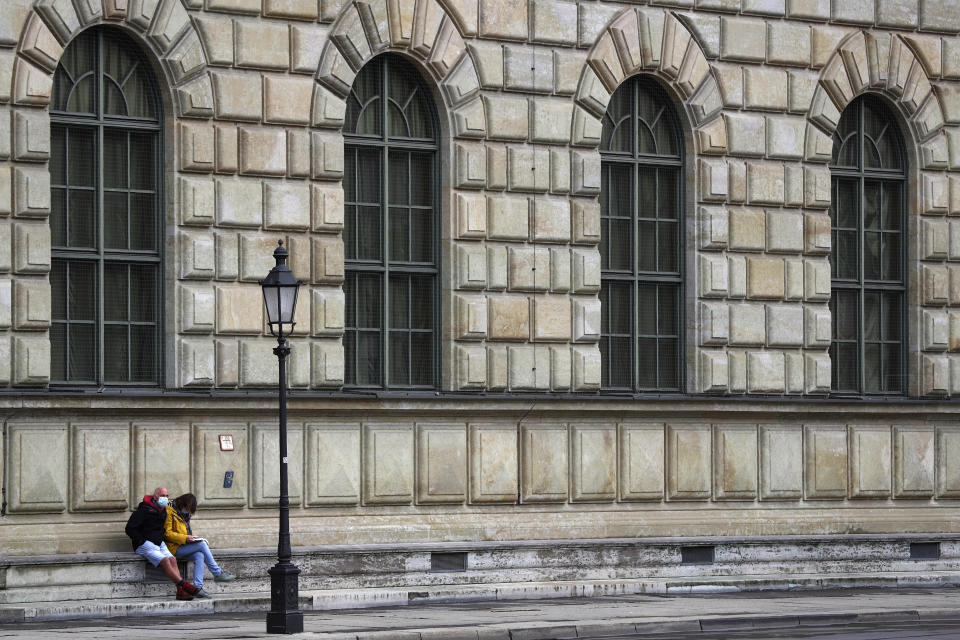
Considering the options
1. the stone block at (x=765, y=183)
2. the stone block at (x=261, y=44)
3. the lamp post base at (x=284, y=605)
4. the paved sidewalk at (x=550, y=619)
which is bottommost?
the paved sidewalk at (x=550, y=619)

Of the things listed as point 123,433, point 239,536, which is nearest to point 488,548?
point 239,536

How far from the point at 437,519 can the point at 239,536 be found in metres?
3.04

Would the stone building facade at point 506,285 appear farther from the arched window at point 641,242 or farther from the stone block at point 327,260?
the arched window at point 641,242

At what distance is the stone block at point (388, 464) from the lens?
28172 mm

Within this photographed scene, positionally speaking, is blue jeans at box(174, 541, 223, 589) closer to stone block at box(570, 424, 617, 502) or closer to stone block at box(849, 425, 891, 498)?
stone block at box(570, 424, 617, 502)

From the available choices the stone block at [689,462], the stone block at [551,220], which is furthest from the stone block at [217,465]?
the stone block at [689,462]

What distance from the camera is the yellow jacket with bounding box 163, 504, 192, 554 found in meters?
26.0

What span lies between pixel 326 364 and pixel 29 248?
4.46m

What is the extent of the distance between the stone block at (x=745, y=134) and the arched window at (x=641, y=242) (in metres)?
0.78

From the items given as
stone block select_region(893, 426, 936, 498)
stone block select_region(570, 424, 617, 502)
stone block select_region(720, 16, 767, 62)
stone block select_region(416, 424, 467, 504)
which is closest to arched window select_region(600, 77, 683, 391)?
stone block select_region(570, 424, 617, 502)

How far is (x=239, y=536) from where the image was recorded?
2706 cm

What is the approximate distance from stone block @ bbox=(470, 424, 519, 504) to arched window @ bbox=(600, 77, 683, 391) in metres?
2.10

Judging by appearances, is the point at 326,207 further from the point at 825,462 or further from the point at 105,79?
the point at 825,462

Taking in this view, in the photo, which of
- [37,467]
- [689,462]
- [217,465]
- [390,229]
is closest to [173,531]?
[217,465]
